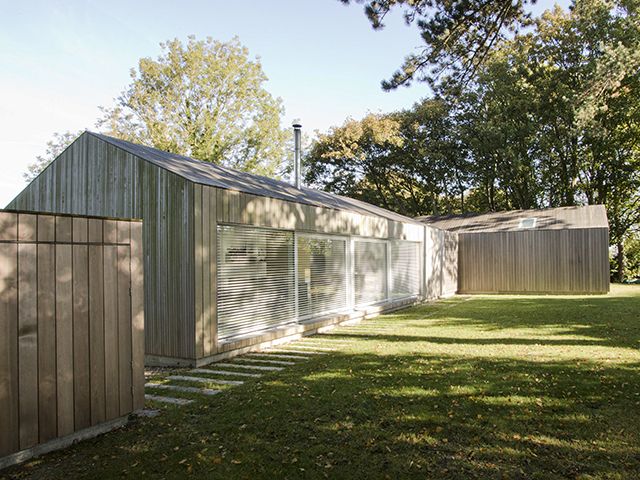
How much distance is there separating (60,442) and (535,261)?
17112 mm

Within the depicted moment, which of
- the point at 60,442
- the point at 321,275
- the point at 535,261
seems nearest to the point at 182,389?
the point at 60,442

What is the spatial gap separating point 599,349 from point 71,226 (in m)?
6.64

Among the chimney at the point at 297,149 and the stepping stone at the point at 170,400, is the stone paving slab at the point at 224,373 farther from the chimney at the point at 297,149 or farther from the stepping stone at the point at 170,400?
the chimney at the point at 297,149

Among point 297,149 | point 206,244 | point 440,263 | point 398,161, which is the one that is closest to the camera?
point 206,244

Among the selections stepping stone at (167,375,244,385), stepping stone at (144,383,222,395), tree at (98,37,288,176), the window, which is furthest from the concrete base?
tree at (98,37,288,176)

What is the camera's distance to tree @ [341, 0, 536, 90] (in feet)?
21.1

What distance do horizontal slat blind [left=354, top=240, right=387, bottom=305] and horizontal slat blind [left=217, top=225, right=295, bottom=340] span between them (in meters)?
2.86

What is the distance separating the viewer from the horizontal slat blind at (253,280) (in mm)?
6770

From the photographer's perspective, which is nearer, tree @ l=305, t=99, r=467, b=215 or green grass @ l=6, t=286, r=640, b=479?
green grass @ l=6, t=286, r=640, b=479

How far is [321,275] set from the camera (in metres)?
9.48

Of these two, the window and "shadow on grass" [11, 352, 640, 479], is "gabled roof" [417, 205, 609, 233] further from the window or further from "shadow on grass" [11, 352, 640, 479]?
"shadow on grass" [11, 352, 640, 479]

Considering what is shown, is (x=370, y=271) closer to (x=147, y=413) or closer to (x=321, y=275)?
(x=321, y=275)

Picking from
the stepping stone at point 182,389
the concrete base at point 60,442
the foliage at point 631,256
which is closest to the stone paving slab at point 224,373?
the stepping stone at point 182,389

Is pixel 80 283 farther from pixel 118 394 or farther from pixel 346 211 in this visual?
pixel 346 211
